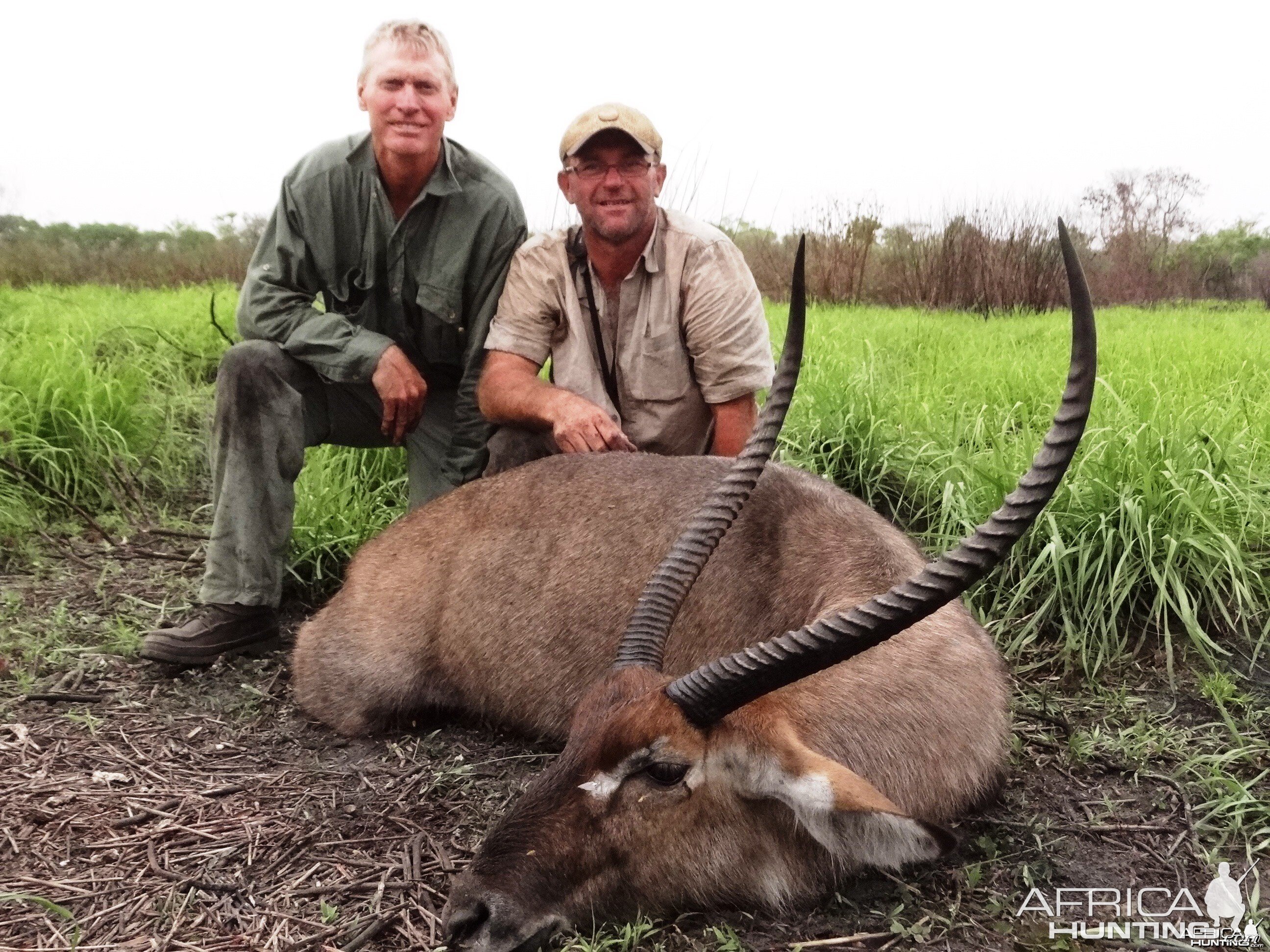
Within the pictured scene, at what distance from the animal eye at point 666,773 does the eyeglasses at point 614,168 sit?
2.63 metres

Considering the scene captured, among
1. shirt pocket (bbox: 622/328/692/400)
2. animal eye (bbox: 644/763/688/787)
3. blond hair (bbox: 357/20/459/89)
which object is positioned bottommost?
animal eye (bbox: 644/763/688/787)

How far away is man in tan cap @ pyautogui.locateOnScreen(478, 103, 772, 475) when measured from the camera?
421cm

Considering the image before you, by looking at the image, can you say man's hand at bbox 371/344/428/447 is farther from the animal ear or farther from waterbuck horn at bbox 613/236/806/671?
the animal ear

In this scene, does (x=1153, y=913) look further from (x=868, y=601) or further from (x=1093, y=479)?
(x=1093, y=479)

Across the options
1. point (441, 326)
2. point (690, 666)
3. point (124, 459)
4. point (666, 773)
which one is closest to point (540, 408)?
point (441, 326)

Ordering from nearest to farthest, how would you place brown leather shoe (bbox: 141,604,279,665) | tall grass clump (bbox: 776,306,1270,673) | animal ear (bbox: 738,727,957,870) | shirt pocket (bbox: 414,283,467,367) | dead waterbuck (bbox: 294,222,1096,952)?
animal ear (bbox: 738,727,957,870) < dead waterbuck (bbox: 294,222,1096,952) < tall grass clump (bbox: 776,306,1270,673) < brown leather shoe (bbox: 141,604,279,665) < shirt pocket (bbox: 414,283,467,367)

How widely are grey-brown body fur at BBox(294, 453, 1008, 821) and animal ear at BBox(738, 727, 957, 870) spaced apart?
193 millimetres

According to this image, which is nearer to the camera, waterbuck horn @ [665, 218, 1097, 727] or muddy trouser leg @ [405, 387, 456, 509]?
waterbuck horn @ [665, 218, 1097, 727]

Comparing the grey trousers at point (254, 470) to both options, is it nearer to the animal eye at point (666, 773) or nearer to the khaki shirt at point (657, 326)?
the khaki shirt at point (657, 326)

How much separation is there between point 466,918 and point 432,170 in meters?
3.38

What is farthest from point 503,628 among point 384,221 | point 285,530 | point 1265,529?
point 1265,529

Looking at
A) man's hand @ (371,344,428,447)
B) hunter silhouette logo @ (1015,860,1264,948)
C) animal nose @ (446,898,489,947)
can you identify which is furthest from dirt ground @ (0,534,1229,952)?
man's hand @ (371,344,428,447)

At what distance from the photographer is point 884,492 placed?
4.86 meters

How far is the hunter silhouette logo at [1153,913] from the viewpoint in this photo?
2.39 metres
